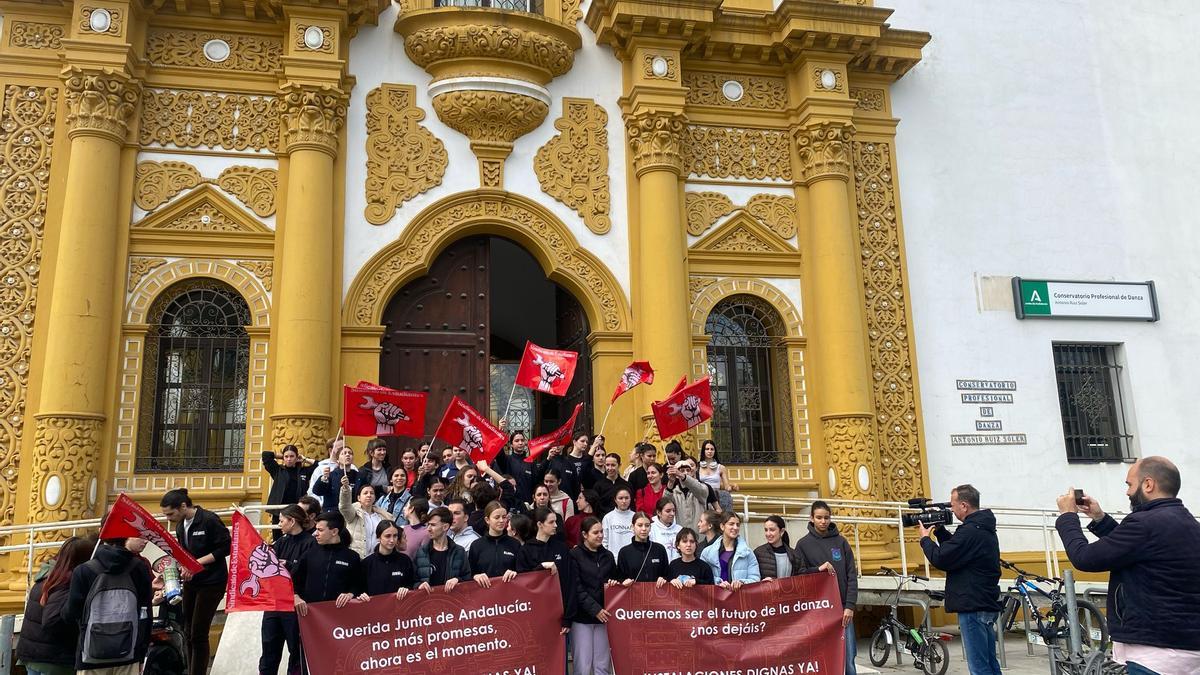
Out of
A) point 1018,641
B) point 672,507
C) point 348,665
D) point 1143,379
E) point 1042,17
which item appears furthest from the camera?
point 1042,17

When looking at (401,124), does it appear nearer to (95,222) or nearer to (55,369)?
(95,222)

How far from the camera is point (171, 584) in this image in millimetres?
8031

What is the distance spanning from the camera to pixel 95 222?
1197 cm

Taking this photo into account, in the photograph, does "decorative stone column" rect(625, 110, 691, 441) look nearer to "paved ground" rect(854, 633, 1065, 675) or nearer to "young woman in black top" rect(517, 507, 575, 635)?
"paved ground" rect(854, 633, 1065, 675)

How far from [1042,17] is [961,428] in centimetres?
790

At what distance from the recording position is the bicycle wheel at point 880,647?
10531 mm

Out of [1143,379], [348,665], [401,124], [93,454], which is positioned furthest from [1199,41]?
[93,454]

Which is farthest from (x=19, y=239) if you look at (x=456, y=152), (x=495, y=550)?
(x=495, y=550)

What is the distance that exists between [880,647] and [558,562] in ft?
15.9

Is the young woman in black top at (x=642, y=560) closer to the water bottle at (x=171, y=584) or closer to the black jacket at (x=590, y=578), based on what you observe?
the black jacket at (x=590, y=578)

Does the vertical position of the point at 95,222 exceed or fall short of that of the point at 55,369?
it exceeds it

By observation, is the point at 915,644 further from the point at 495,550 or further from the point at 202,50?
the point at 202,50

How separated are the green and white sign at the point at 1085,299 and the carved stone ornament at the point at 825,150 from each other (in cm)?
361

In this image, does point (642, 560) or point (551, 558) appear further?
point (642, 560)
